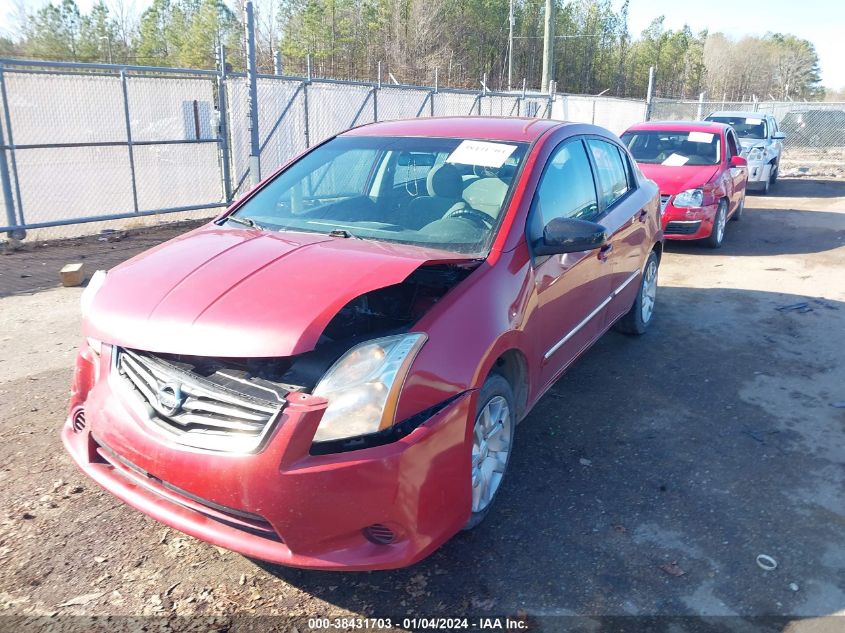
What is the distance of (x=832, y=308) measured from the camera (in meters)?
6.85

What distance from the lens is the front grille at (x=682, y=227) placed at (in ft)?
29.9

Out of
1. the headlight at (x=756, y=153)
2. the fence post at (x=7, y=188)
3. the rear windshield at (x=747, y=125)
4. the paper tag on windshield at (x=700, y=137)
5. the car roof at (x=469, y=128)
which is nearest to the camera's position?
the car roof at (x=469, y=128)

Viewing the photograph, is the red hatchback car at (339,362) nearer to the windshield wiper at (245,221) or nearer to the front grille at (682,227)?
the windshield wiper at (245,221)

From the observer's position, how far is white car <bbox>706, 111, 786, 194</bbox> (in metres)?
14.5

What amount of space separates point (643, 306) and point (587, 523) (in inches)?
120

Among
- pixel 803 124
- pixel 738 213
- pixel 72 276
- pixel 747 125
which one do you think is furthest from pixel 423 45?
pixel 72 276

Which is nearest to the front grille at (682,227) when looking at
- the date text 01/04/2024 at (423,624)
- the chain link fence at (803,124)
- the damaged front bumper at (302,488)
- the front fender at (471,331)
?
the front fender at (471,331)

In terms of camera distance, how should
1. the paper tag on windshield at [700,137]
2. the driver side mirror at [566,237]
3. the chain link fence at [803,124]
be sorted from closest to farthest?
the driver side mirror at [566,237] < the paper tag on windshield at [700,137] < the chain link fence at [803,124]

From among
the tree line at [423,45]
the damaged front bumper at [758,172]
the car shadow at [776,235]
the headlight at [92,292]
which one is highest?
the tree line at [423,45]

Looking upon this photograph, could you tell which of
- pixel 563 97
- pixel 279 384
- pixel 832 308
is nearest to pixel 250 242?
pixel 279 384

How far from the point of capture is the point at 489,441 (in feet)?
10.0

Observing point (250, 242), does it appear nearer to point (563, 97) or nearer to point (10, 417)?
point (10, 417)

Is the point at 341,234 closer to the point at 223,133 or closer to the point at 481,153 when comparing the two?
the point at 481,153

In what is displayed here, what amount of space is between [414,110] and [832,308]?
983 cm
